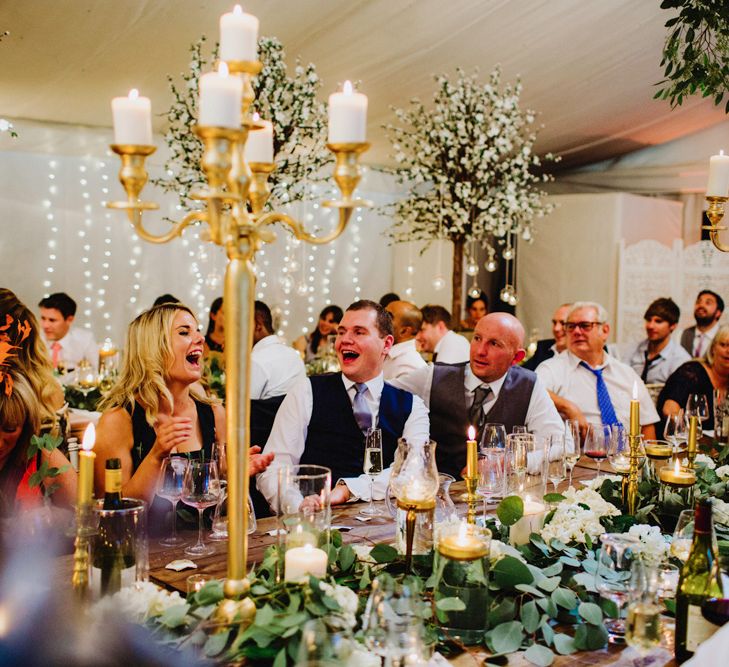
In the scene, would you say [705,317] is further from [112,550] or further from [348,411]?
[112,550]

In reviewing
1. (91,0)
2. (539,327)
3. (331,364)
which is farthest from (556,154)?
(91,0)

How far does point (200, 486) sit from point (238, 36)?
125cm

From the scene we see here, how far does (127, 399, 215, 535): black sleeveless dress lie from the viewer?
2.29 meters

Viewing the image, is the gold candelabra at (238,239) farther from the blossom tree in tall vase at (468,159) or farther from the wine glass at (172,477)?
the blossom tree in tall vase at (468,159)

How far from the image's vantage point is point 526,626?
65.8 inches

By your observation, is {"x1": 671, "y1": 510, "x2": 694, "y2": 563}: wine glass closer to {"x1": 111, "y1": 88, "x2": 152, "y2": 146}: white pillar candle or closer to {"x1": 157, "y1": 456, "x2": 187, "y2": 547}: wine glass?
{"x1": 157, "y1": 456, "x2": 187, "y2": 547}: wine glass

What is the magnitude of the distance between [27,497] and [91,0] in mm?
3131

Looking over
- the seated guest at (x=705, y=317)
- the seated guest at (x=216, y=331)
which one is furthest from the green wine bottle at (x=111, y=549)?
the seated guest at (x=705, y=317)

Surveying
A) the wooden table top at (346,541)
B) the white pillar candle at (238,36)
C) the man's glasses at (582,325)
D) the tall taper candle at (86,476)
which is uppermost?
the white pillar candle at (238,36)

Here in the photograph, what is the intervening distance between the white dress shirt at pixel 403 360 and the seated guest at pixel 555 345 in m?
1.41

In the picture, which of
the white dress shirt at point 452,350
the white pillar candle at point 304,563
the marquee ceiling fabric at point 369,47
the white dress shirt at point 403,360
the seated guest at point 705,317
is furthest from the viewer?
the seated guest at point 705,317

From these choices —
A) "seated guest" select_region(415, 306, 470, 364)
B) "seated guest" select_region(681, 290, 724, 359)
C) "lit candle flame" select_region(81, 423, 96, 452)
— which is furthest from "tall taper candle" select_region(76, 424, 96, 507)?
"seated guest" select_region(681, 290, 724, 359)

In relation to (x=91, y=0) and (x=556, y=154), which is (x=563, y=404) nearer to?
(x=91, y=0)

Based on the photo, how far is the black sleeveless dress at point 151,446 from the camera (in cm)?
229
